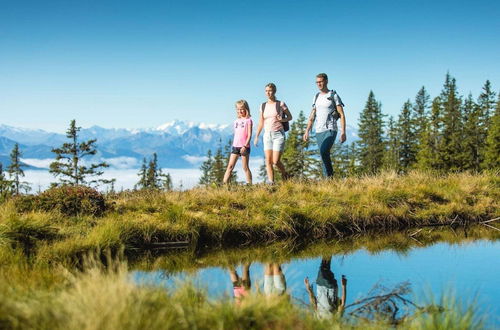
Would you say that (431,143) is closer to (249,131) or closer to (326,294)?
(249,131)

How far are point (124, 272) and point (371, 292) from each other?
10.4 ft

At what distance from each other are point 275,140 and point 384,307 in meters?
7.49

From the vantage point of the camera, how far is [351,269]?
284 inches

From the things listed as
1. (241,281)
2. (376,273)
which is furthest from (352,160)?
(241,281)

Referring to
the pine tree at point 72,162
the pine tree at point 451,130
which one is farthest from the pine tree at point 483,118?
the pine tree at point 72,162

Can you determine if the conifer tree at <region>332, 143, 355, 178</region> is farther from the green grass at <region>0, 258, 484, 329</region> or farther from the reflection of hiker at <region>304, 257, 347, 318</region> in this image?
the green grass at <region>0, 258, 484, 329</region>

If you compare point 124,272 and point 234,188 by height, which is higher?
point 234,188

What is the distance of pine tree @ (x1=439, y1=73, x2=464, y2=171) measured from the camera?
51.5 metres

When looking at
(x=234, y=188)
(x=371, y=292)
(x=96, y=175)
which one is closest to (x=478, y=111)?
(x=96, y=175)

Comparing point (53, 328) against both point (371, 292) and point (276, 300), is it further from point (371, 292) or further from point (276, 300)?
point (371, 292)

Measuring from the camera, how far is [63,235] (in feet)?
26.9

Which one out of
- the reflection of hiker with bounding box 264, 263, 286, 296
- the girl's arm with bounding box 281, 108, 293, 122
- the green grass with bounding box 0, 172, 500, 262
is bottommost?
the reflection of hiker with bounding box 264, 263, 286, 296

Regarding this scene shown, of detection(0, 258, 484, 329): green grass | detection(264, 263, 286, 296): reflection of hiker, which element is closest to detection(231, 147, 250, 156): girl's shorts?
detection(264, 263, 286, 296): reflection of hiker

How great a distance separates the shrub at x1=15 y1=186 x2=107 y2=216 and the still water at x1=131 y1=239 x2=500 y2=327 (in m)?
3.05
